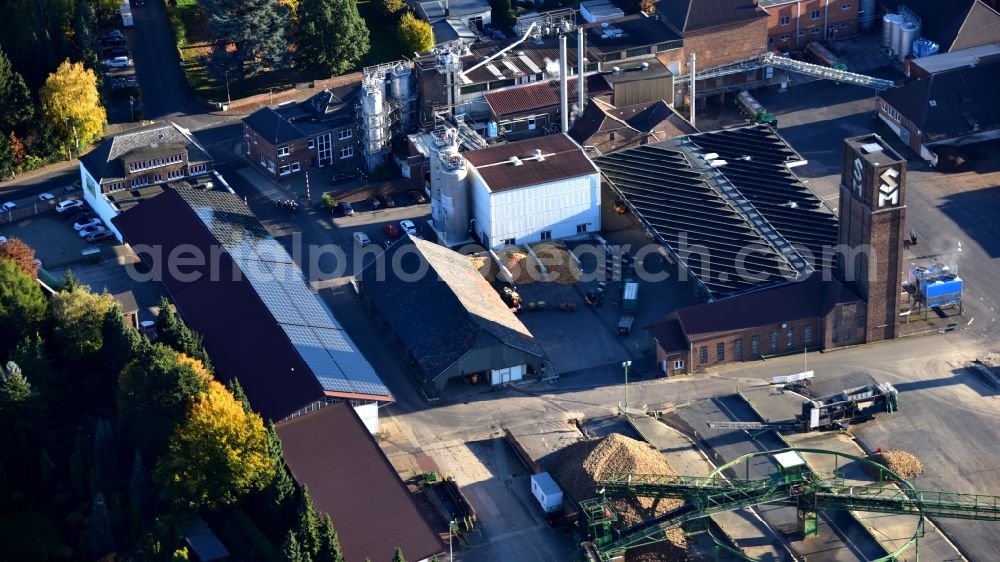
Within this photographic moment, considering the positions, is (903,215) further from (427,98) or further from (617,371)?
(427,98)

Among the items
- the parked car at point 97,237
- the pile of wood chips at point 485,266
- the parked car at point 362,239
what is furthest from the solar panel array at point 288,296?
the pile of wood chips at point 485,266

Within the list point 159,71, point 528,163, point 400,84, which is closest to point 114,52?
point 159,71

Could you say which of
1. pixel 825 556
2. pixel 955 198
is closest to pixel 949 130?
pixel 955 198

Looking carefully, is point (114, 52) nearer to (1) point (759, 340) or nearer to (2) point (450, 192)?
(2) point (450, 192)

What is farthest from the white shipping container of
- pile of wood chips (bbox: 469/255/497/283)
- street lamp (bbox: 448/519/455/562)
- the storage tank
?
the storage tank

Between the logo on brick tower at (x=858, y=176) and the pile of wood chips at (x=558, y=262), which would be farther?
the pile of wood chips at (x=558, y=262)

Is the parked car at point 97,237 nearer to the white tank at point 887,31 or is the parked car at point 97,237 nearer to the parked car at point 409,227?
the parked car at point 409,227
